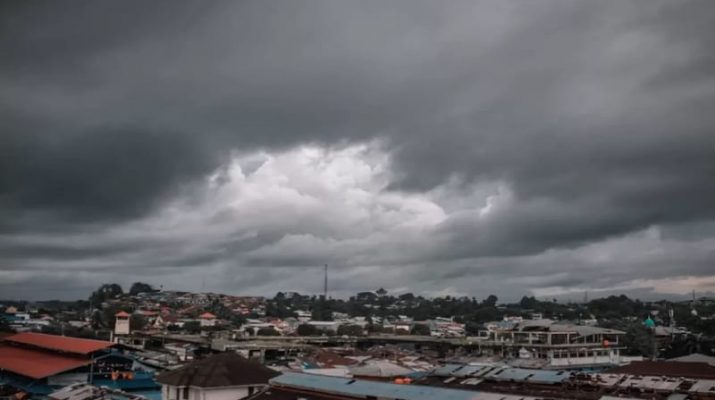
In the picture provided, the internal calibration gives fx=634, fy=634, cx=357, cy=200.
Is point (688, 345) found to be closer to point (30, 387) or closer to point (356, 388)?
point (356, 388)

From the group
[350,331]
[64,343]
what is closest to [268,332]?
[350,331]

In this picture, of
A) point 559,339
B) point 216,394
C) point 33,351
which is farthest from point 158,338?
point 216,394

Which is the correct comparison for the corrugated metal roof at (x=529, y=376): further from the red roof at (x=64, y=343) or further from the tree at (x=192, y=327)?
the tree at (x=192, y=327)

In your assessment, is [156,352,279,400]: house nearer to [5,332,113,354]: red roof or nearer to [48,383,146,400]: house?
[48,383,146,400]: house

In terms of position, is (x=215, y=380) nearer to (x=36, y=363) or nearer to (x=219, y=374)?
(x=219, y=374)

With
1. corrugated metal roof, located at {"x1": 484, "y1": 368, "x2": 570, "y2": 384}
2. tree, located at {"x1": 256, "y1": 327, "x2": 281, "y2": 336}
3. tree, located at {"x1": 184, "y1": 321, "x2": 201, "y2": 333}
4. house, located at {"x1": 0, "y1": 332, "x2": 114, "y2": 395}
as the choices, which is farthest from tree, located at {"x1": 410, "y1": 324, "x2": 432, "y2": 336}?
corrugated metal roof, located at {"x1": 484, "y1": 368, "x2": 570, "y2": 384}
